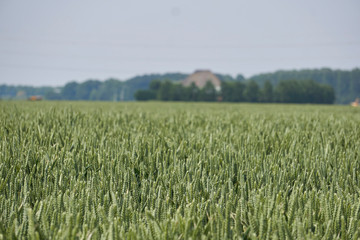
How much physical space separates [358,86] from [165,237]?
546 ft

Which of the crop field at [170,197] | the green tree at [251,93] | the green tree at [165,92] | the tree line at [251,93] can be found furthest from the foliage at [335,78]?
the crop field at [170,197]

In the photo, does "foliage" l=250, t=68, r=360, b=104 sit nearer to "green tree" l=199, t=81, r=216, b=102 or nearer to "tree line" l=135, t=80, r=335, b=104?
"tree line" l=135, t=80, r=335, b=104

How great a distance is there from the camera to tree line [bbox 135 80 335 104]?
246 feet

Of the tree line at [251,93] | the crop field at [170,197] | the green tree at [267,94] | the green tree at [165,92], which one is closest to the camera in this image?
the crop field at [170,197]

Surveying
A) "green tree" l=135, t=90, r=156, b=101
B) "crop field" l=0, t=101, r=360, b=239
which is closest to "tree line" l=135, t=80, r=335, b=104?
"green tree" l=135, t=90, r=156, b=101

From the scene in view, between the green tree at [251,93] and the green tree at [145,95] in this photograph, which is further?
the green tree at [145,95]

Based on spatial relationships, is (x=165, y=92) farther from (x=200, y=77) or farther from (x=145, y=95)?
(x=200, y=77)

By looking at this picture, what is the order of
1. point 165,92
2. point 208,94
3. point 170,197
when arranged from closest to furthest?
point 170,197 < point 208,94 < point 165,92

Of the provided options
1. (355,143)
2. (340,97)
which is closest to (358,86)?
(340,97)

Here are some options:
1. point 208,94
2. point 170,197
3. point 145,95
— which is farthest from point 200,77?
point 170,197

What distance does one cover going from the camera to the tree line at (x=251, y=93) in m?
75.0

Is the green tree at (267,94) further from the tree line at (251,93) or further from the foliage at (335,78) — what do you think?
the foliage at (335,78)

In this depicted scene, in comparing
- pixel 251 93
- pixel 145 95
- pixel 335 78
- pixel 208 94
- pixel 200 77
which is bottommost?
pixel 145 95

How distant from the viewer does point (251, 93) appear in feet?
251
